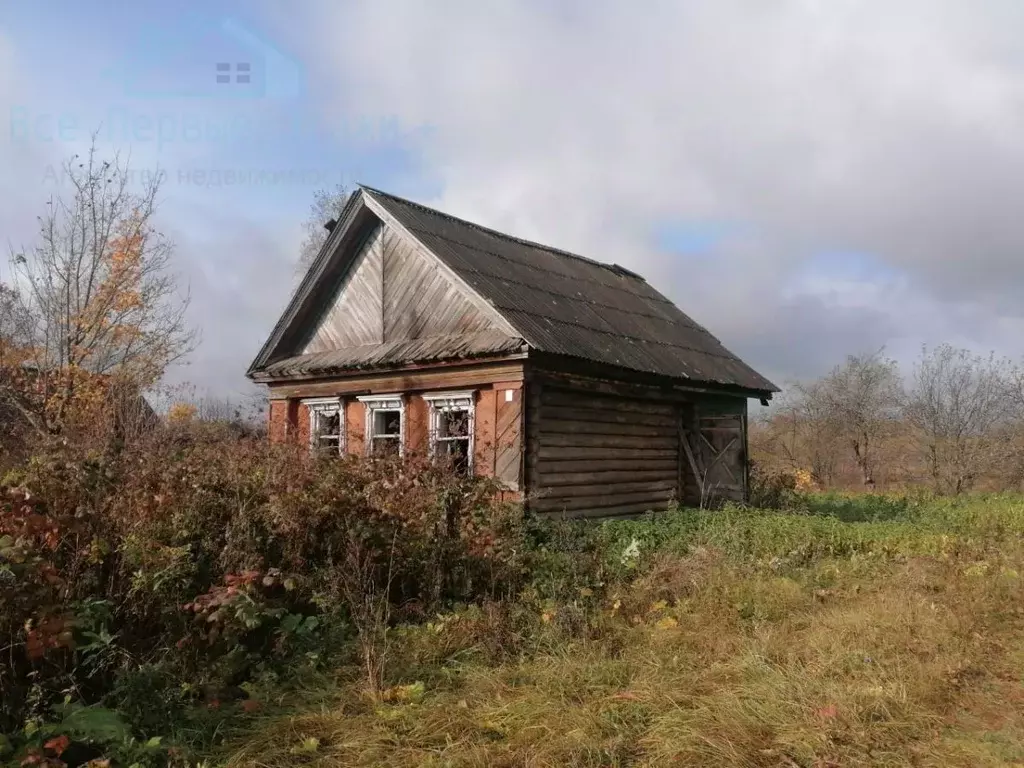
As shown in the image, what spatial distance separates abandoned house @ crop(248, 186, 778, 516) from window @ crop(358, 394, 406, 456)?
3 cm

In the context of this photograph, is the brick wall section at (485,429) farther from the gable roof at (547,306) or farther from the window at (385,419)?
the window at (385,419)

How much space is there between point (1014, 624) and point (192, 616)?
23.7 feet

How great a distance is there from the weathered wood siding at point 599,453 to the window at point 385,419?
103 inches

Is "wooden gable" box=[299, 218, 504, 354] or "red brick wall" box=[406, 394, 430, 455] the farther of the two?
"wooden gable" box=[299, 218, 504, 354]

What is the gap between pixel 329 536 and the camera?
22.4 feet

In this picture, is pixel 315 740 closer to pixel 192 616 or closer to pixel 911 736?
pixel 192 616

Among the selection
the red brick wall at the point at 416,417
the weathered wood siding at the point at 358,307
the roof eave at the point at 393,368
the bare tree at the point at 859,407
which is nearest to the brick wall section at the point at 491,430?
the red brick wall at the point at 416,417

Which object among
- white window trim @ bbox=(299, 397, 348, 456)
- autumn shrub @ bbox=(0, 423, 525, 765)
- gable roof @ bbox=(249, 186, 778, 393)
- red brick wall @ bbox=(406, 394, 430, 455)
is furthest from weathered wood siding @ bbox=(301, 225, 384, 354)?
autumn shrub @ bbox=(0, 423, 525, 765)

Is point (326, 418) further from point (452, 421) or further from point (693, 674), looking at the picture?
point (693, 674)

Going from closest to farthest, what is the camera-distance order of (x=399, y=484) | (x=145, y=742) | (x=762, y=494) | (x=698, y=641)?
(x=145, y=742) → (x=698, y=641) → (x=399, y=484) → (x=762, y=494)

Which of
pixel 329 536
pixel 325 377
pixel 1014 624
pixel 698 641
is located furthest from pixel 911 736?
pixel 325 377

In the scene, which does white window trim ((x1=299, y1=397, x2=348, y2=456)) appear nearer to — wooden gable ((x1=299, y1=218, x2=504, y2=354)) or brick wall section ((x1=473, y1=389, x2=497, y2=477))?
wooden gable ((x1=299, y1=218, x2=504, y2=354))

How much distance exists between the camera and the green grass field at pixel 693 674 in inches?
165

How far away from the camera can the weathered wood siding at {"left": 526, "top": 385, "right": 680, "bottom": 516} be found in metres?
11.2
